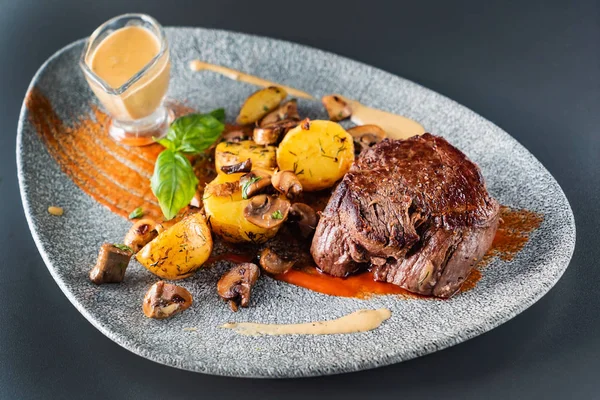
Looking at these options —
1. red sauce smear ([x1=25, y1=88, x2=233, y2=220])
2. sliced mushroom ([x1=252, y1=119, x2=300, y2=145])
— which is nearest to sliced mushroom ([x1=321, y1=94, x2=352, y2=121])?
sliced mushroom ([x1=252, y1=119, x2=300, y2=145])

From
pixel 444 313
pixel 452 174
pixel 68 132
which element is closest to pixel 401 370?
pixel 444 313

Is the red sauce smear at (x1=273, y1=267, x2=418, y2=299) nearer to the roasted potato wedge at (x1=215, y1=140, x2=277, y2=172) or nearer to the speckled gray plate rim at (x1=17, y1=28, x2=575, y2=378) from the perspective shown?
the speckled gray plate rim at (x1=17, y1=28, x2=575, y2=378)

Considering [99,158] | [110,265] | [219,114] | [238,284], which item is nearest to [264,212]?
[238,284]

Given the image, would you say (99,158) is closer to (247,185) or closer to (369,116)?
(247,185)

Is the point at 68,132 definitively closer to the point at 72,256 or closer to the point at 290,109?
the point at 72,256

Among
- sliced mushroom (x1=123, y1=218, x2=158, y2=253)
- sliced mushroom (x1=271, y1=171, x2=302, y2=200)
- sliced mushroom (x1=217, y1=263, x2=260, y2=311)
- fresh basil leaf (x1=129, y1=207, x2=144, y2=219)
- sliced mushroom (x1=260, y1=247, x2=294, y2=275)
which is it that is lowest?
fresh basil leaf (x1=129, y1=207, x2=144, y2=219)

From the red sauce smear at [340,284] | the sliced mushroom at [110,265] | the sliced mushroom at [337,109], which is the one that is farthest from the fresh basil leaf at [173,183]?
the sliced mushroom at [337,109]
